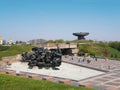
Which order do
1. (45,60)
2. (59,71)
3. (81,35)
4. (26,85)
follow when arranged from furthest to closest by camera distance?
(81,35) → (45,60) → (59,71) → (26,85)

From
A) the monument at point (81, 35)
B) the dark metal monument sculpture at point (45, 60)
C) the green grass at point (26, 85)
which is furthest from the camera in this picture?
the monument at point (81, 35)

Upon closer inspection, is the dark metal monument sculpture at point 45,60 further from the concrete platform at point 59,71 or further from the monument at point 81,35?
the monument at point 81,35

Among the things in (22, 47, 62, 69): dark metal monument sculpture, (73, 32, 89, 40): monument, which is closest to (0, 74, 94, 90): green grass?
(22, 47, 62, 69): dark metal monument sculpture

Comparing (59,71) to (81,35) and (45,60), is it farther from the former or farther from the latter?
(81,35)

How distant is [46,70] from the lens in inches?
1486

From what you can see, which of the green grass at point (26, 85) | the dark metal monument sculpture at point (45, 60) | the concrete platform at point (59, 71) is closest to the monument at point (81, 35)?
the concrete platform at point (59, 71)

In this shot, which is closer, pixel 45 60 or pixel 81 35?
pixel 45 60

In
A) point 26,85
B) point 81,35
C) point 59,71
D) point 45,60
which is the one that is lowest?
A: point 59,71

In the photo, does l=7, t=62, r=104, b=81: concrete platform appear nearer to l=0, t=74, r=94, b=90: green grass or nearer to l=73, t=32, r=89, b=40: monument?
l=0, t=74, r=94, b=90: green grass

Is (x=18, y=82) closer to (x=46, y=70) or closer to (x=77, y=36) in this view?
(x=46, y=70)

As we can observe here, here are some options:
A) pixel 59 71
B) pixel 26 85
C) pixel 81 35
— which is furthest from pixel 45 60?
pixel 81 35

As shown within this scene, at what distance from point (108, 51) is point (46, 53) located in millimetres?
35150

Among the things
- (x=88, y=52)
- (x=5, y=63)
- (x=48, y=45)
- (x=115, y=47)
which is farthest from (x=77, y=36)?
(x=5, y=63)

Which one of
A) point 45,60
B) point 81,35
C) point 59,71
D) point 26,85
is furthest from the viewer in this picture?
point 81,35
